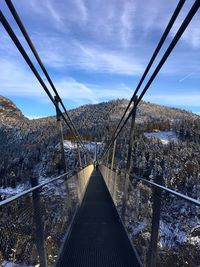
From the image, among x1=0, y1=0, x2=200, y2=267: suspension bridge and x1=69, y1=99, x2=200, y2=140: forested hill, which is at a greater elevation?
x1=69, y1=99, x2=200, y2=140: forested hill

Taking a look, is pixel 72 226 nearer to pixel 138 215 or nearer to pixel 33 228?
pixel 138 215

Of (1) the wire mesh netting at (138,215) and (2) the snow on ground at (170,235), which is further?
(1) the wire mesh netting at (138,215)

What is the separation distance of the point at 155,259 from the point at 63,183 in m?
2.17

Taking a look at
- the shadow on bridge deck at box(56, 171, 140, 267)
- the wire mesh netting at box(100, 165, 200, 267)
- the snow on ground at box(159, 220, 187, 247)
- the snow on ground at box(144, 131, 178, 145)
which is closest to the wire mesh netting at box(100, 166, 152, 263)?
the wire mesh netting at box(100, 165, 200, 267)

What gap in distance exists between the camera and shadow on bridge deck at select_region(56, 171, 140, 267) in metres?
4.18

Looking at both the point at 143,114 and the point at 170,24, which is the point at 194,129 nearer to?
the point at 143,114

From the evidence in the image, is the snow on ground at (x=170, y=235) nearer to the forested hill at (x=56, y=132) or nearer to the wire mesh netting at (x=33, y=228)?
the wire mesh netting at (x=33, y=228)

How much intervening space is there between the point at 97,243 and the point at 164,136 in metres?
91.1

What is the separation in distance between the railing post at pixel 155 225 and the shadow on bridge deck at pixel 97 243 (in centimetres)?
69

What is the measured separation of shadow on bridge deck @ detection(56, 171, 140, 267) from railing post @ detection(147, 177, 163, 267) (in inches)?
27.2

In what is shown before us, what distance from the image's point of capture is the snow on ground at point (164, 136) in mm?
90012

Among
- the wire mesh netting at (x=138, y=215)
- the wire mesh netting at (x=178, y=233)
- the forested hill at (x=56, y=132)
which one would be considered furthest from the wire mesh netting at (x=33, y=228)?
the forested hill at (x=56, y=132)

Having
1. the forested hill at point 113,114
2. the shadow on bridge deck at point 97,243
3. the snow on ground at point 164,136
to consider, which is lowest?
the shadow on bridge deck at point 97,243

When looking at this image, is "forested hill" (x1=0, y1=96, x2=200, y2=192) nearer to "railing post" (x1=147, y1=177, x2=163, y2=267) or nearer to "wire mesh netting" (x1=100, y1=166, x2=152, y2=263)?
"wire mesh netting" (x1=100, y1=166, x2=152, y2=263)
